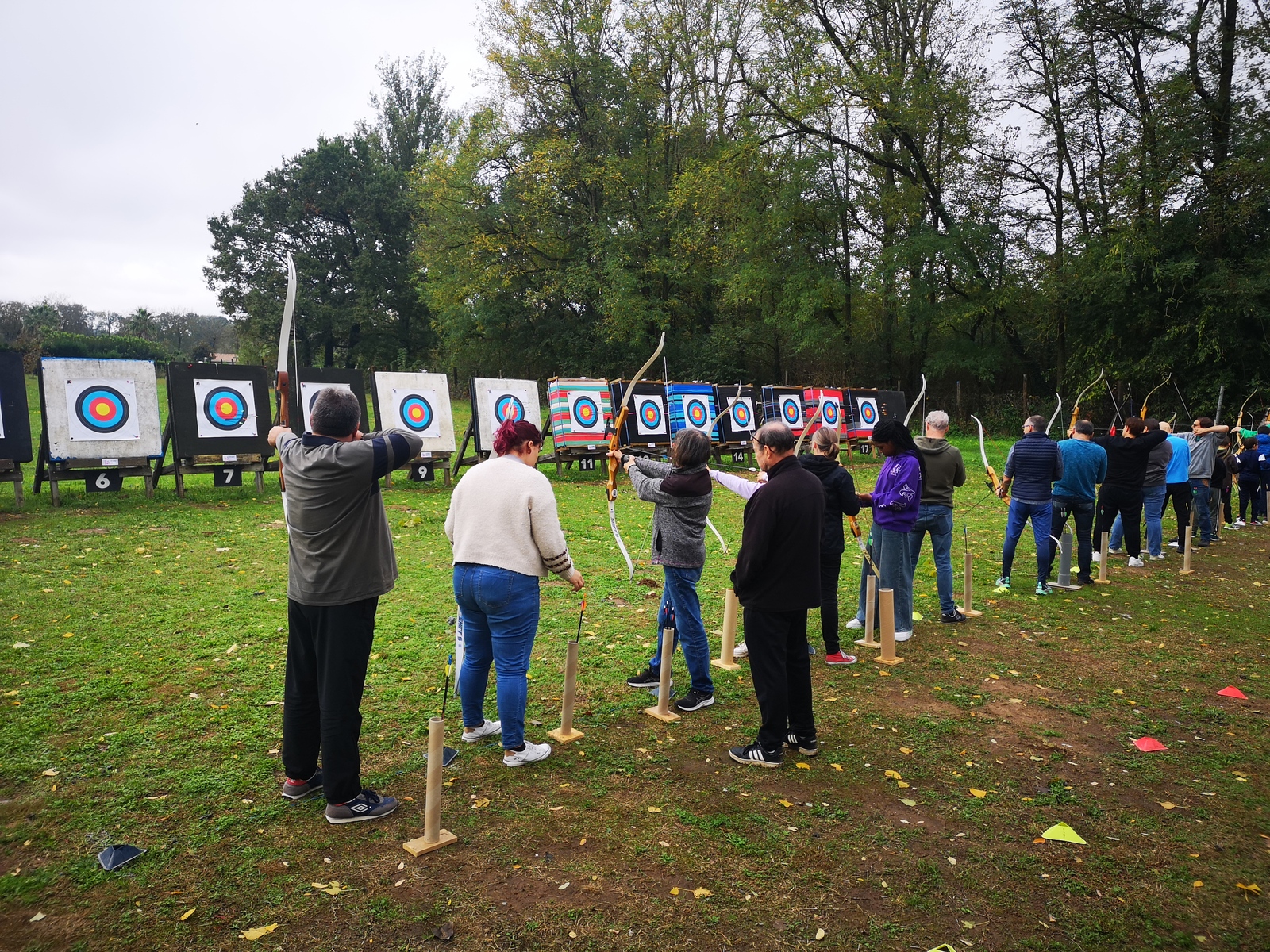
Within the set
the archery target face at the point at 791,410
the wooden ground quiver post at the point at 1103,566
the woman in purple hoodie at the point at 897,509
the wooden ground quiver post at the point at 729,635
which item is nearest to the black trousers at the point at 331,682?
the wooden ground quiver post at the point at 729,635

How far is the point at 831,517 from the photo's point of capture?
16.9 ft

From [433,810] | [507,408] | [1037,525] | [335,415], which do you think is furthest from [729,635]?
[507,408]

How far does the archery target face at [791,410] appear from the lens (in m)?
18.4

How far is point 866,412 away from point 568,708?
1828cm

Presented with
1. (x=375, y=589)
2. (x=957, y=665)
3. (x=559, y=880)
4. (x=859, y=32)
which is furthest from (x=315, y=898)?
(x=859, y=32)

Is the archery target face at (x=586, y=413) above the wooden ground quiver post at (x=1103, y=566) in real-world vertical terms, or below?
above

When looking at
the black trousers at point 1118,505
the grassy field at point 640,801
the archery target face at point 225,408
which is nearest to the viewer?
the grassy field at point 640,801

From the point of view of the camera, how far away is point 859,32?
23.3m

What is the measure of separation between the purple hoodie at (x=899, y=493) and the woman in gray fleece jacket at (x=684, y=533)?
1726 mm

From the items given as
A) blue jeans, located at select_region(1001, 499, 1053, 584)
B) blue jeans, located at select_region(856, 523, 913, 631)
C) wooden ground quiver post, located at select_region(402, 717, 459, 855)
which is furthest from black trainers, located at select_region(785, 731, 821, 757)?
blue jeans, located at select_region(1001, 499, 1053, 584)

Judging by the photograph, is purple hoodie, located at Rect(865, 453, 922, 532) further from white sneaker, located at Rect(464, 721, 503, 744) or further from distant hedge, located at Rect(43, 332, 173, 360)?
distant hedge, located at Rect(43, 332, 173, 360)

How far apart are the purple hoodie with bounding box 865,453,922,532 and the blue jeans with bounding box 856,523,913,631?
80mm

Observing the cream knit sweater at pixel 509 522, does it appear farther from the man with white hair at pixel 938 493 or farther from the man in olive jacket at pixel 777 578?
the man with white hair at pixel 938 493

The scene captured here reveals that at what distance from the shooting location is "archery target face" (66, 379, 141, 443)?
10.2m
